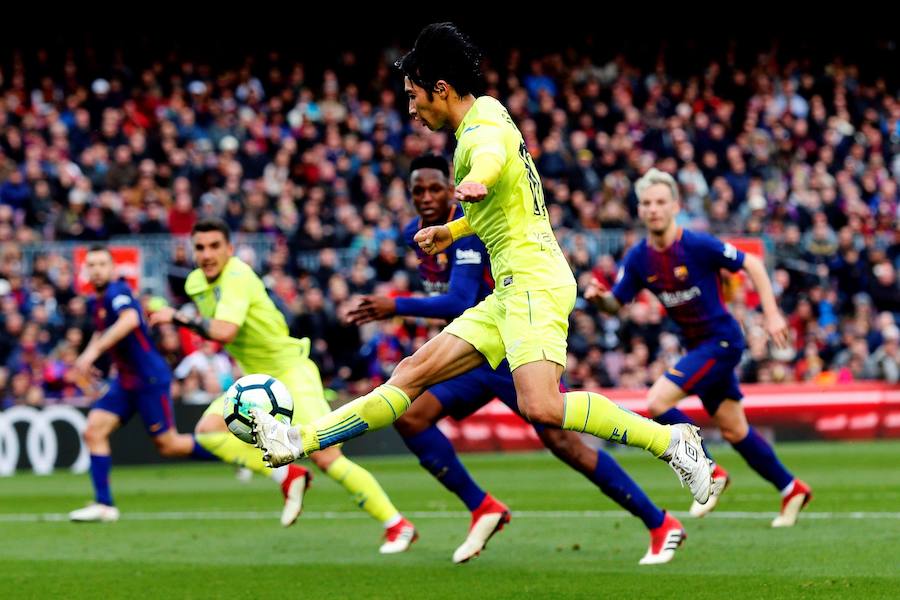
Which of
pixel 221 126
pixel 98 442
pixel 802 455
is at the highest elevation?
pixel 221 126

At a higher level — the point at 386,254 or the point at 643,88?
the point at 643,88

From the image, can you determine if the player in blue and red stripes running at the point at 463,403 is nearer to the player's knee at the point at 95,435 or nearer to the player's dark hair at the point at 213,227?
the player's dark hair at the point at 213,227

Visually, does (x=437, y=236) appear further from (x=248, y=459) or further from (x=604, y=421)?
(x=248, y=459)

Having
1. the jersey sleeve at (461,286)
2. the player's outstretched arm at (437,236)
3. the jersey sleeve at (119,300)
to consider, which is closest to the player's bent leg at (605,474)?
the jersey sleeve at (461,286)

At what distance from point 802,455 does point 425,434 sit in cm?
1079

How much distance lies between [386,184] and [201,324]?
15.8 meters

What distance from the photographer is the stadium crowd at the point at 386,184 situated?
70.1 ft

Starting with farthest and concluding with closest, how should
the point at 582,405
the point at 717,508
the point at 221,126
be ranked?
the point at 221,126 → the point at 717,508 → the point at 582,405

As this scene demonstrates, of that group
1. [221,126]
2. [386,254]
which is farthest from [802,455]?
[221,126]

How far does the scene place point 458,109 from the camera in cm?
716

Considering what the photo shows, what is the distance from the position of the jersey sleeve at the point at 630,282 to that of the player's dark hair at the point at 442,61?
3805 mm

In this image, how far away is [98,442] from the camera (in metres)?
12.4

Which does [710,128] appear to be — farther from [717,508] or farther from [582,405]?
[582,405]

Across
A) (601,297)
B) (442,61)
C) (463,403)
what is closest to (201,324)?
(463,403)
